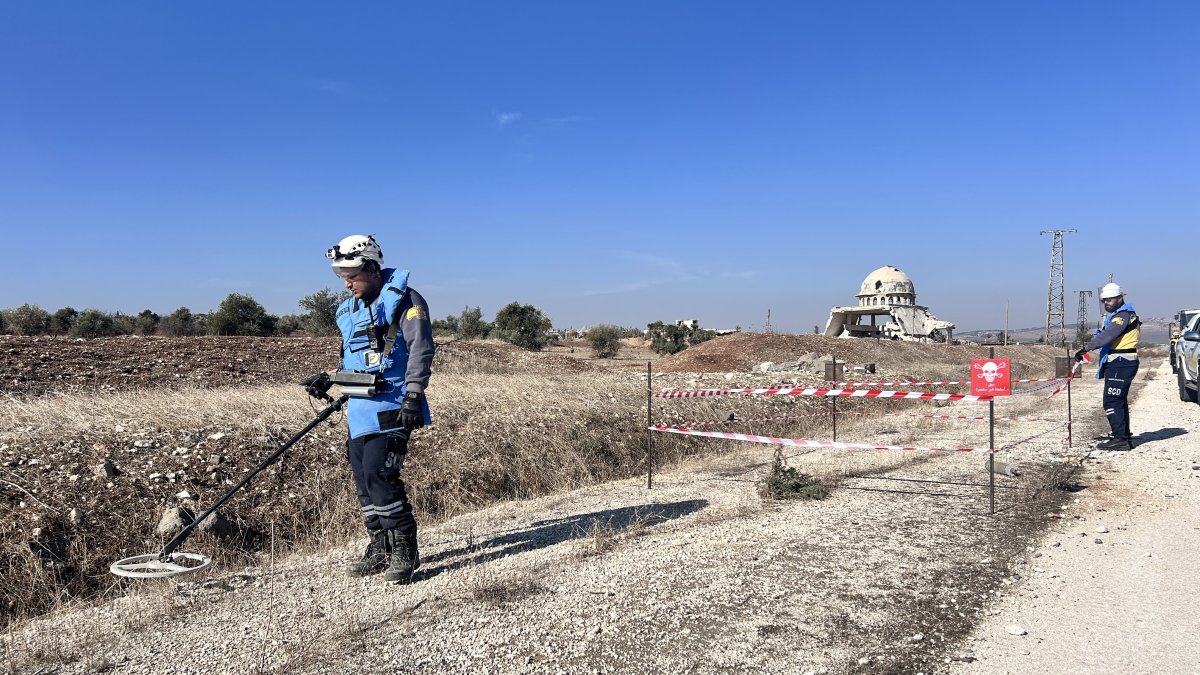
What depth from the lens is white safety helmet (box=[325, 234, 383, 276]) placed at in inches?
178

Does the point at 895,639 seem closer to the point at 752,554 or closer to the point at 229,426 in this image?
the point at 752,554

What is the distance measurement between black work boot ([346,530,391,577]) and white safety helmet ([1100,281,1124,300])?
923 cm

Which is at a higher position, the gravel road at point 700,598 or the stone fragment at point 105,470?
the stone fragment at point 105,470

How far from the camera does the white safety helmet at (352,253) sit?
4516mm

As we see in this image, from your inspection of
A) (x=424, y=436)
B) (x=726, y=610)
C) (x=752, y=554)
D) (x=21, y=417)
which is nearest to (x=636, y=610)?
(x=726, y=610)

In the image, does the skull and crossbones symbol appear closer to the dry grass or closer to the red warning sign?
the red warning sign

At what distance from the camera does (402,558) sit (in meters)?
4.44

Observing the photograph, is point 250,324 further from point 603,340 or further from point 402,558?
point 402,558

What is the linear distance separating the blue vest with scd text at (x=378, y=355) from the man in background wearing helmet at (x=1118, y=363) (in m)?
8.30

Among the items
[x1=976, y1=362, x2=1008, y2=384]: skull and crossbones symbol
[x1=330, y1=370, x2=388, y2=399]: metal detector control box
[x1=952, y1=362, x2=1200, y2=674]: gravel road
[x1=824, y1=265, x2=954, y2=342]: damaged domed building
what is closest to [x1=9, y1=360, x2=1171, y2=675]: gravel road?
[x1=952, y1=362, x2=1200, y2=674]: gravel road

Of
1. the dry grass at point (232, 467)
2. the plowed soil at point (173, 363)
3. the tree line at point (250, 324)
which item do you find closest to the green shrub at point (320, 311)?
the tree line at point (250, 324)

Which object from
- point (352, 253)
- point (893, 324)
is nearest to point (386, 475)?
point (352, 253)

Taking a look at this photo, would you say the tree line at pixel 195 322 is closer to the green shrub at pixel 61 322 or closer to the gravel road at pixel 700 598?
the green shrub at pixel 61 322

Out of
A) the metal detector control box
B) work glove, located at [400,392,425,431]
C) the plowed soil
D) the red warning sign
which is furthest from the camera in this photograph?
the plowed soil
